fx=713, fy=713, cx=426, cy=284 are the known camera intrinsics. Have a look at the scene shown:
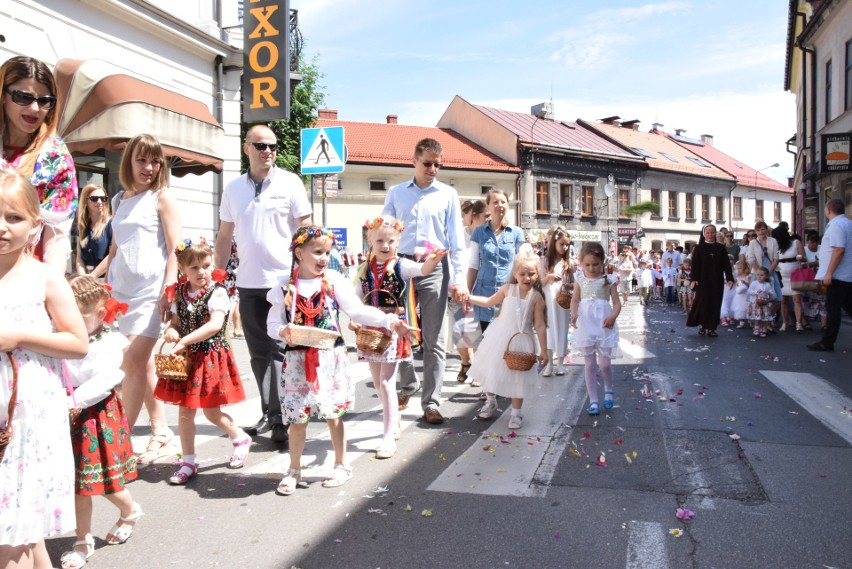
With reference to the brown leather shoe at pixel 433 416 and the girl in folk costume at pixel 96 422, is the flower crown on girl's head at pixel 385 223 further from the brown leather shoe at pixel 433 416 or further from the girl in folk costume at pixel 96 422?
the girl in folk costume at pixel 96 422

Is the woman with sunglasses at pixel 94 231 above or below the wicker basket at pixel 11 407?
above

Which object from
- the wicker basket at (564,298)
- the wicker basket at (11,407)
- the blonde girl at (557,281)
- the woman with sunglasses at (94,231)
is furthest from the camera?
the blonde girl at (557,281)

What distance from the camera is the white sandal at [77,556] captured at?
3070 millimetres

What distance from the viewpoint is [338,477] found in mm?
4199

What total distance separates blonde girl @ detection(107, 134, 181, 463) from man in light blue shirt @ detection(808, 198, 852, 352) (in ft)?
29.6

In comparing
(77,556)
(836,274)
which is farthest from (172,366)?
(836,274)

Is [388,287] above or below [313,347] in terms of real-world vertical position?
above

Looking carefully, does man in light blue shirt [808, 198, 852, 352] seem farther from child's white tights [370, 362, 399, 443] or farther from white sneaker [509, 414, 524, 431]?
child's white tights [370, 362, 399, 443]

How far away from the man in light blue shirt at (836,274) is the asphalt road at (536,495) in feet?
12.9

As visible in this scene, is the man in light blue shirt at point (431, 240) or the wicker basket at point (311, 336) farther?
the man in light blue shirt at point (431, 240)

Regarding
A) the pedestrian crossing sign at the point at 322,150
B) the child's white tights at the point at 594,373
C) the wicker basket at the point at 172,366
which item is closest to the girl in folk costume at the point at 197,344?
the wicker basket at the point at 172,366

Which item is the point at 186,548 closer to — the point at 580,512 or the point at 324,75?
the point at 580,512

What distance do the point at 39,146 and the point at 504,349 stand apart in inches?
148

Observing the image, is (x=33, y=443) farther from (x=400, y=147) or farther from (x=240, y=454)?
(x=400, y=147)
